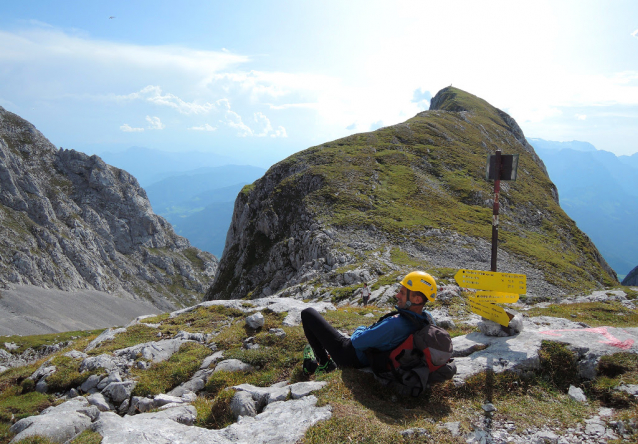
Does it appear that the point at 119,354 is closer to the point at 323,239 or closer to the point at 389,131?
the point at 323,239

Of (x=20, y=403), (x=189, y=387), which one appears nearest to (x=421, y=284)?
(x=189, y=387)

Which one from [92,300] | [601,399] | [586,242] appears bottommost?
[92,300]

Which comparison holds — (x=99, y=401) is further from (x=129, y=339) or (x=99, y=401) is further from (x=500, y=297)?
(x=500, y=297)

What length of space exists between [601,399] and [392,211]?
43.5m

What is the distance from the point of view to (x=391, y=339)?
8.18 m

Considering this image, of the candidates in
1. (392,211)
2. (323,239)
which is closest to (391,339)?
(323,239)

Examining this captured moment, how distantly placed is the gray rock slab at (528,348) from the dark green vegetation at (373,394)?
22cm

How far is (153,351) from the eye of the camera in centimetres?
1370

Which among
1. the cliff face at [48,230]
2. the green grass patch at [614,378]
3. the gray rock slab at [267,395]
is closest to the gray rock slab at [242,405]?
the gray rock slab at [267,395]

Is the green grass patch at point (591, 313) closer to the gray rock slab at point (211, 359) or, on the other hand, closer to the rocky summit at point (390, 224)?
the rocky summit at point (390, 224)

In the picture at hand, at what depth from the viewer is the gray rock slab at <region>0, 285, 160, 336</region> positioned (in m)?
122

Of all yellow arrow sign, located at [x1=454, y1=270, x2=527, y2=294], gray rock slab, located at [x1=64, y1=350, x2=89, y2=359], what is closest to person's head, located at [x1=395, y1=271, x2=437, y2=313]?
yellow arrow sign, located at [x1=454, y1=270, x2=527, y2=294]

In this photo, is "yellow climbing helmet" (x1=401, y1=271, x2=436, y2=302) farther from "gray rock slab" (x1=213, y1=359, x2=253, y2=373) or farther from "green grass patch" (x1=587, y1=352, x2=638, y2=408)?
"gray rock slab" (x1=213, y1=359, x2=253, y2=373)

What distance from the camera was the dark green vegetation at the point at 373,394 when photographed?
677 centimetres
